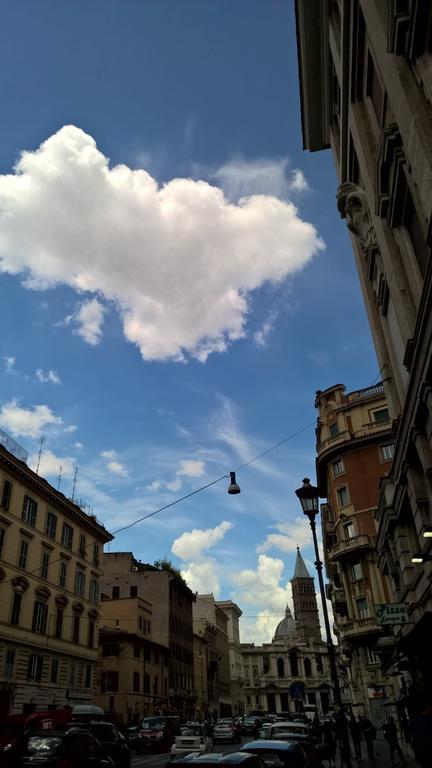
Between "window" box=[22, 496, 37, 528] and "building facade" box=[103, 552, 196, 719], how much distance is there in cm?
3192

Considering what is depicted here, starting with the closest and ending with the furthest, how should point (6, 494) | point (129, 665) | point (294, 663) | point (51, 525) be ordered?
point (6, 494) < point (51, 525) < point (129, 665) < point (294, 663)

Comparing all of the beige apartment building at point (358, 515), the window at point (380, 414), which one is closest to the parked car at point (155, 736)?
the beige apartment building at point (358, 515)

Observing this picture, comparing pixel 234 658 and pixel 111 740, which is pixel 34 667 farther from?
pixel 234 658

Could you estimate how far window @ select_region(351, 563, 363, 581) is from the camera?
3944 cm

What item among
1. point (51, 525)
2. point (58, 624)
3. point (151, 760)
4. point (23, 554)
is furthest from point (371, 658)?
point (23, 554)

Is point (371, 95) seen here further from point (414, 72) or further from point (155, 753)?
point (155, 753)

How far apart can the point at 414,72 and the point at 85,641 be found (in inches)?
1739

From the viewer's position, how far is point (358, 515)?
4059cm

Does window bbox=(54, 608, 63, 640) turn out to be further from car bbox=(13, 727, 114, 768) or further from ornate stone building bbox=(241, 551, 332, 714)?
ornate stone building bbox=(241, 551, 332, 714)

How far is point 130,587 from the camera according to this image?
69.0 metres

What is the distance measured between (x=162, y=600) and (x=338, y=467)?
117 feet

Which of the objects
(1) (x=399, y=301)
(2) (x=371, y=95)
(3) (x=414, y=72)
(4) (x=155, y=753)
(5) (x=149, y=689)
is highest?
(2) (x=371, y=95)

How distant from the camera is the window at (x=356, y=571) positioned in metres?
39.4

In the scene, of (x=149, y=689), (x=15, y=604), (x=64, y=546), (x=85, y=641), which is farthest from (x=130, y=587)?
(x=15, y=604)
